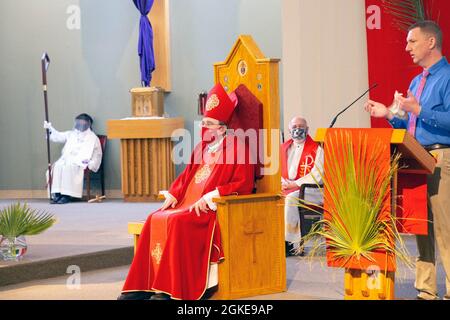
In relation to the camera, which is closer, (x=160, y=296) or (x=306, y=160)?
(x=160, y=296)

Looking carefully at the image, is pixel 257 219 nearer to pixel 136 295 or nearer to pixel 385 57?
pixel 136 295

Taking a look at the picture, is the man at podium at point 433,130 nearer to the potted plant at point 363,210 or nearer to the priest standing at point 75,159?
the potted plant at point 363,210

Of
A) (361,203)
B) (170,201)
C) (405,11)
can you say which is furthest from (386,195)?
(405,11)

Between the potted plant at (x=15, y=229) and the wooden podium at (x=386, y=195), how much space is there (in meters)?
2.85

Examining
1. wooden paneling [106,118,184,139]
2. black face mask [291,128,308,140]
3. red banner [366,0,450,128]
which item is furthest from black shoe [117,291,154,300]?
wooden paneling [106,118,184,139]

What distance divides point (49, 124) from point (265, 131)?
22.5ft

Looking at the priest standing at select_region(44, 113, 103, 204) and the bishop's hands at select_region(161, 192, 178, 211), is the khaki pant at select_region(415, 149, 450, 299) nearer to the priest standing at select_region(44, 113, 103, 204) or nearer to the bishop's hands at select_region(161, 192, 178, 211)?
the bishop's hands at select_region(161, 192, 178, 211)

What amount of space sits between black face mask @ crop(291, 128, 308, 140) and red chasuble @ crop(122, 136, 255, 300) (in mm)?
2138

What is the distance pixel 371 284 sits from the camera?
4.34 meters

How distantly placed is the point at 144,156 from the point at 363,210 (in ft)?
25.6

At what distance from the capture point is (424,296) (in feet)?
16.3

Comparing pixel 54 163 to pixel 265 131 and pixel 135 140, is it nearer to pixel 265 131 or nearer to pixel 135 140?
pixel 135 140

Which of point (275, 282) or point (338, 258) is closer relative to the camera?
point (338, 258)
